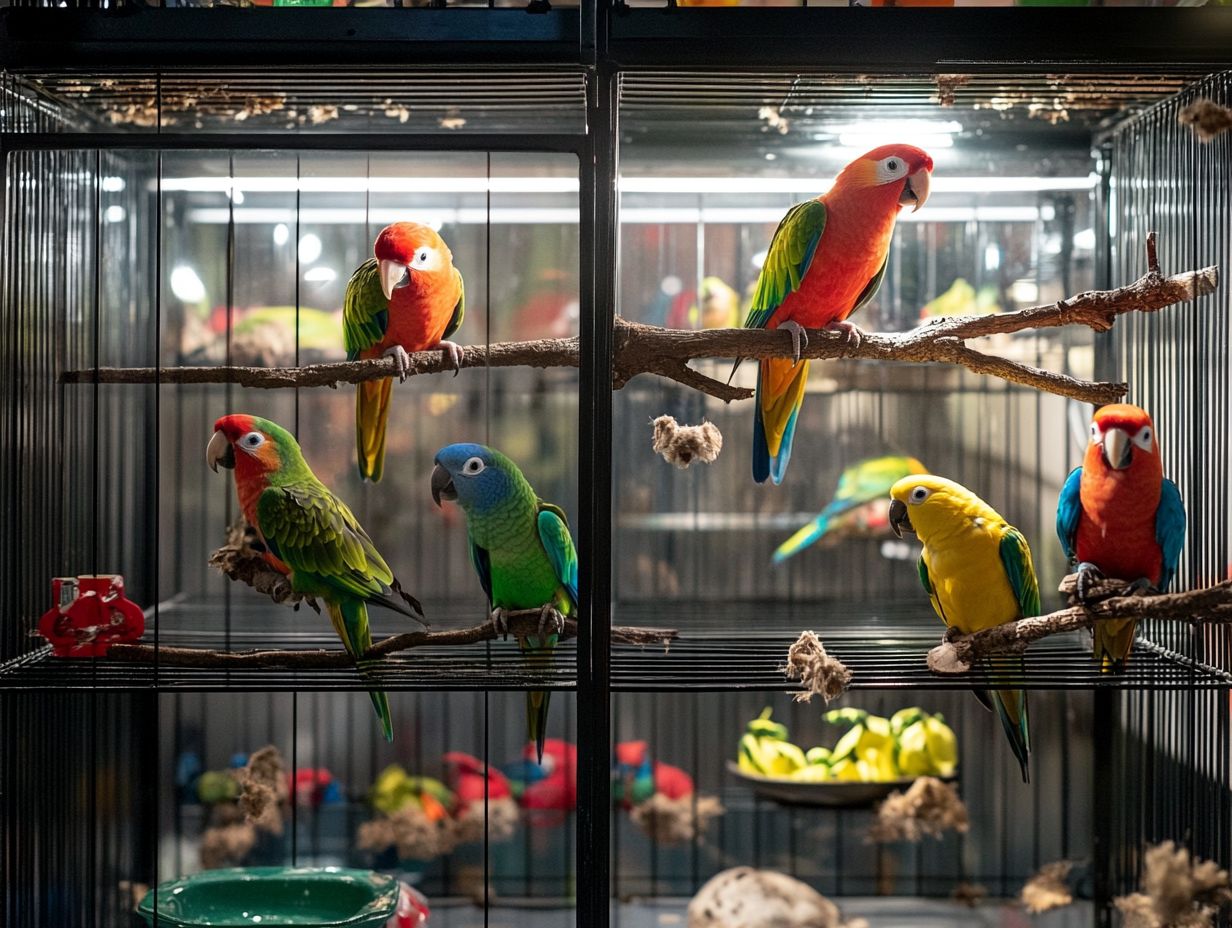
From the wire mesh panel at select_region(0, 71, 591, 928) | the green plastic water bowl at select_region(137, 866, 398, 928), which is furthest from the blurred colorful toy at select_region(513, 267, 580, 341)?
the green plastic water bowl at select_region(137, 866, 398, 928)

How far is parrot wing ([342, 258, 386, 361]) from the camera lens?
1.35m

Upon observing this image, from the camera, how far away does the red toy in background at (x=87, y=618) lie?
1261 millimetres

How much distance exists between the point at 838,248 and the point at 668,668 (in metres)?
0.59

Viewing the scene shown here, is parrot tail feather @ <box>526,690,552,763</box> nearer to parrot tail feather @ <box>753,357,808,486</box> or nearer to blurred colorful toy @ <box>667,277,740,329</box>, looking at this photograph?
parrot tail feather @ <box>753,357,808,486</box>

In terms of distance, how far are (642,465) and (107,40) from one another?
3.70 feet

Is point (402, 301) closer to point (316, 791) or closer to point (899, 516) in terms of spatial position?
point (899, 516)

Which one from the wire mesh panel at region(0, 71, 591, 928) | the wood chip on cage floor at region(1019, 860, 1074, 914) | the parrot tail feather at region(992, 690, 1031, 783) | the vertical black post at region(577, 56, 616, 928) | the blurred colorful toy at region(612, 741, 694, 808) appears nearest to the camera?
the vertical black post at region(577, 56, 616, 928)

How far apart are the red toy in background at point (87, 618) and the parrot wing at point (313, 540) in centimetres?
19

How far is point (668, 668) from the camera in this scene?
1.37 m

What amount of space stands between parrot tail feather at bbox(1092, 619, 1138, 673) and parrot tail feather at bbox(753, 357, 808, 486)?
0.47 m

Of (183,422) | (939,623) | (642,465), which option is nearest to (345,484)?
(183,422)

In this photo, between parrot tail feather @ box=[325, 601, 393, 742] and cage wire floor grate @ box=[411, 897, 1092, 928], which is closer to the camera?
parrot tail feather @ box=[325, 601, 393, 742]

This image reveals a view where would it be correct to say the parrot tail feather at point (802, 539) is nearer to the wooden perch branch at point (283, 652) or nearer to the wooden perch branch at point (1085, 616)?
the wooden perch branch at point (1085, 616)

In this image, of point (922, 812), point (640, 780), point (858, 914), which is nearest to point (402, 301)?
point (640, 780)
